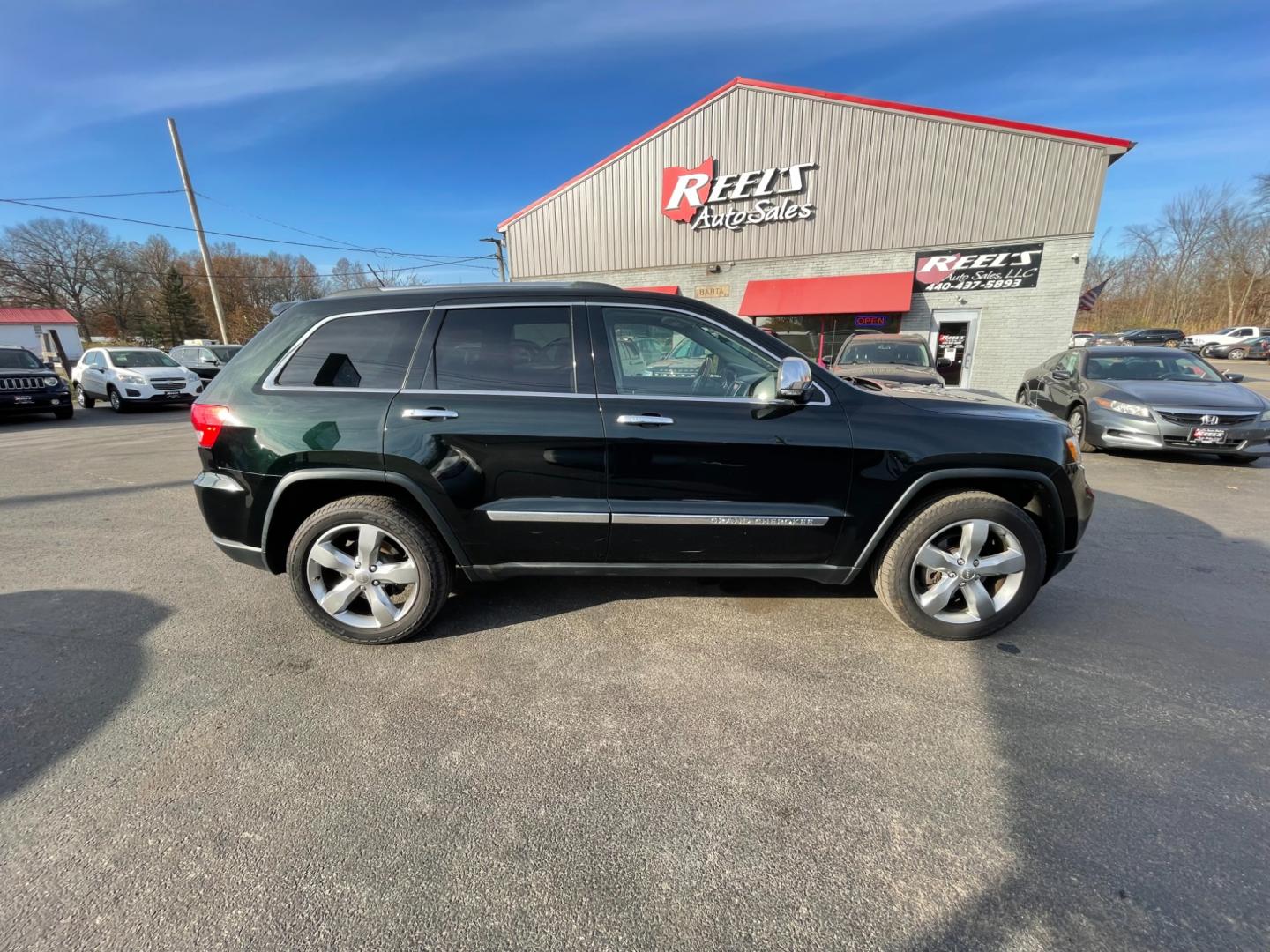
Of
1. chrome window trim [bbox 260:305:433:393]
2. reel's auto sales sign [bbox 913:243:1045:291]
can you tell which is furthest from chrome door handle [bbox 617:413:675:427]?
reel's auto sales sign [bbox 913:243:1045:291]

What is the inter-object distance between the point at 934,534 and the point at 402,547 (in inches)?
109

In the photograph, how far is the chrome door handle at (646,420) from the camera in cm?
268

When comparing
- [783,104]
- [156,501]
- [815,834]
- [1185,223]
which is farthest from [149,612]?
[1185,223]

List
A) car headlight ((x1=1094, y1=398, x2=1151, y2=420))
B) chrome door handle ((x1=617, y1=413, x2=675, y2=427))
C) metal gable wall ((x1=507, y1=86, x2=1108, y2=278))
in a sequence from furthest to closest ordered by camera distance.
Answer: metal gable wall ((x1=507, y1=86, x2=1108, y2=278)) → car headlight ((x1=1094, y1=398, x2=1151, y2=420)) → chrome door handle ((x1=617, y1=413, x2=675, y2=427))

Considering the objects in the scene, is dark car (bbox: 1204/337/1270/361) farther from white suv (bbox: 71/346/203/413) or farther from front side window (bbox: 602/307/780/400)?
white suv (bbox: 71/346/203/413)

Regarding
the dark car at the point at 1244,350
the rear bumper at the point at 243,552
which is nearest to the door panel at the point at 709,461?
the rear bumper at the point at 243,552

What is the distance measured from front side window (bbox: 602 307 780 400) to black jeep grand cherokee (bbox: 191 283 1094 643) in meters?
0.01

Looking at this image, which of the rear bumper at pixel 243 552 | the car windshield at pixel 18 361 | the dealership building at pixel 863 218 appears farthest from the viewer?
the dealership building at pixel 863 218

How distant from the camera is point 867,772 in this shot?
6.72ft

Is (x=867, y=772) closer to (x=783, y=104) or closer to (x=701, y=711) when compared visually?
(x=701, y=711)

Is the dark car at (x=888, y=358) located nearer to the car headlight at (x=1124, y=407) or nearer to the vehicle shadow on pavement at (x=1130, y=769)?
the car headlight at (x=1124, y=407)

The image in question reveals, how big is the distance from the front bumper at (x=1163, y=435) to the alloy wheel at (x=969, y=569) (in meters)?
5.59

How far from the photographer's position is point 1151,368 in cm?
748

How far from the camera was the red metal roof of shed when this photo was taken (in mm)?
43975
